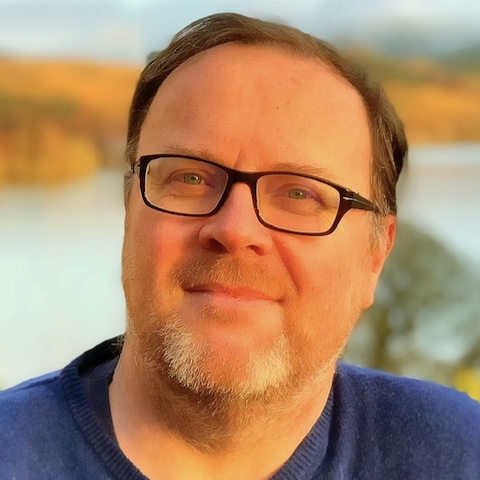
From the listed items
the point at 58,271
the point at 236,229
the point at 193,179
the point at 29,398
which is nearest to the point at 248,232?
the point at 236,229

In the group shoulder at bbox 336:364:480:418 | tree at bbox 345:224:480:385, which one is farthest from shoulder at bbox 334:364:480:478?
tree at bbox 345:224:480:385

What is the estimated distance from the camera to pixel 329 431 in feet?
3.03

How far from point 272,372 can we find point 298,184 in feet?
0.81

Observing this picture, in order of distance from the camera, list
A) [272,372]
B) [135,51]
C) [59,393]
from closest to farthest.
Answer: [272,372]
[59,393]
[135,51]

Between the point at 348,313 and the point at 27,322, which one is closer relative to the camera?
the point at 348,313

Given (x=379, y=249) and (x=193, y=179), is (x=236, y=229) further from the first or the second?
(x=379, y=249)

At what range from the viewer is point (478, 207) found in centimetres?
155

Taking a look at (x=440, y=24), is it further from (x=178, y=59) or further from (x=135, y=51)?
(x=178, y=59)

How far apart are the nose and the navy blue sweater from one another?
0.32 m

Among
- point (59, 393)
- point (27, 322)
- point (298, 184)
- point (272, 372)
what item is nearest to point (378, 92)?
point (298, 184)

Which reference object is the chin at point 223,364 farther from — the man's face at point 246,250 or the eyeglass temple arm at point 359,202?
the eyeglass temple arm at point 359,202

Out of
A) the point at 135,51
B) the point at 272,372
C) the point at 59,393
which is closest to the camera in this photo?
the point at 272,372

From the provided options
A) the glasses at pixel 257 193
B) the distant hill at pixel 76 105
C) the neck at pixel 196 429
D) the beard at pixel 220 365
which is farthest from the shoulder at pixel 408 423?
the distant hill at pixel 76 105

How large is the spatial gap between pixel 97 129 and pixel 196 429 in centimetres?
93
